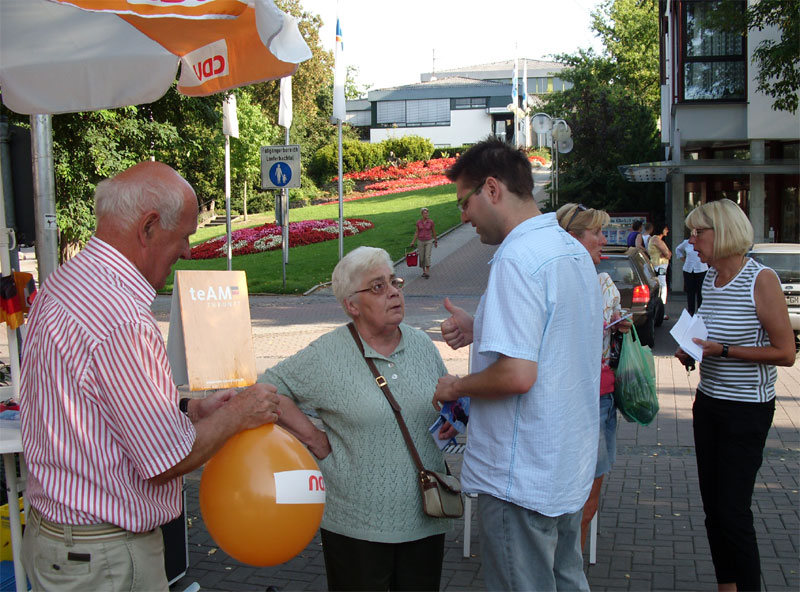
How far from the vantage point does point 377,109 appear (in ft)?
281

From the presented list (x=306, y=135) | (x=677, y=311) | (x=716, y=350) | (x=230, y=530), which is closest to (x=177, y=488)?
(x=230, y=530)

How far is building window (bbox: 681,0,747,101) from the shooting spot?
19734 millimetres

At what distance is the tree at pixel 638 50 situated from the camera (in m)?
41.9

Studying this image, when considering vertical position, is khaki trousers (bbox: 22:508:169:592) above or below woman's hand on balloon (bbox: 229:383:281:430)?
below

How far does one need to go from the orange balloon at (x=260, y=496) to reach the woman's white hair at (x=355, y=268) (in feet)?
2.49

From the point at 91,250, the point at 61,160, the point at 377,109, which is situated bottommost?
the point at 91,250

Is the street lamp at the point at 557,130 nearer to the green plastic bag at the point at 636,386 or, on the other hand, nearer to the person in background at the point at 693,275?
the person in background at the point at 693,275

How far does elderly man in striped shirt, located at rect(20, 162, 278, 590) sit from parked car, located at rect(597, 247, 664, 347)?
10313 mm

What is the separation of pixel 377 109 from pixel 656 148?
2391 inches

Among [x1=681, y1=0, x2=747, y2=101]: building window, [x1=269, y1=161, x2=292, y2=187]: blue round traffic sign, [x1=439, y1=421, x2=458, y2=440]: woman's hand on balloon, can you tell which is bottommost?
[x1=439, y1=421, x2=458, y2=440]: woman's hand on balloon

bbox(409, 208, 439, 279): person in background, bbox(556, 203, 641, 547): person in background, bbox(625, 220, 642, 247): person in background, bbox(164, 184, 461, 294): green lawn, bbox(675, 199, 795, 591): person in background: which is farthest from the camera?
bbox(164, 184, 461, 294): green lawn

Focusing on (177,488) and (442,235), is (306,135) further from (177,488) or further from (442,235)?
(177,488)

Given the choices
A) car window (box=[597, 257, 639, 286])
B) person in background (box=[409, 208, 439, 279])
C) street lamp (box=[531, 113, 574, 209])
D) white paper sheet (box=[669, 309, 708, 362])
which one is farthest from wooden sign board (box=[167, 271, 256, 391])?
street lamp (box=[531, 113, 574, 209])

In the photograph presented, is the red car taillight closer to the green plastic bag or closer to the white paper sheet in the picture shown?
the green plastic bag
